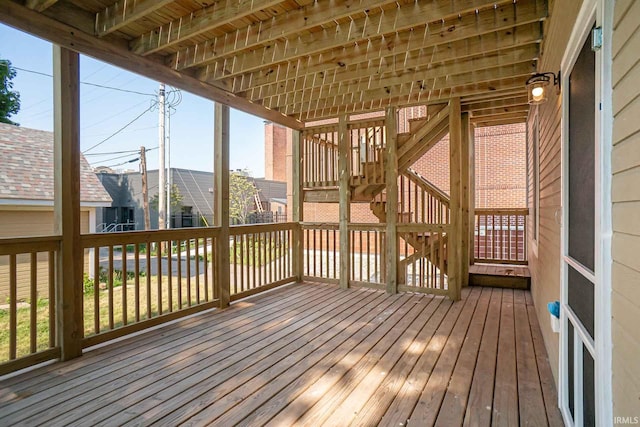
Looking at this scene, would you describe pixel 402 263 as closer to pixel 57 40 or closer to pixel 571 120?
pixel 571 120

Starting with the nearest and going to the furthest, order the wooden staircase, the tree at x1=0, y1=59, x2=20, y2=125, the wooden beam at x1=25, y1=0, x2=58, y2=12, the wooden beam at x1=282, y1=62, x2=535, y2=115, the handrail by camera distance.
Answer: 1. the wooden beam at x1=25, y1=0, x2=58, y2=12
2. the wooden beam at x1=282, y1=62, x2=535, y2=115
3. the tree at x1=0, y1=59, x2=20, y2=125
4. the wooden staircase
5. the handrail

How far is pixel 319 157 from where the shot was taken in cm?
557

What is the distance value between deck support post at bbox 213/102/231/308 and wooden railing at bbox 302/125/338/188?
1793mm

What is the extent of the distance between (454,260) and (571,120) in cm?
292

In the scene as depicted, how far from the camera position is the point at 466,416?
190 cm

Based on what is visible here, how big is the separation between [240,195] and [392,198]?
1007 centimetres

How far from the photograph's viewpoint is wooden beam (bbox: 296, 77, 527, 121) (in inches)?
161

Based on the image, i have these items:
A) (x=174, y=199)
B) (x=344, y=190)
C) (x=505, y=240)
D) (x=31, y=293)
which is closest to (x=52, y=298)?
(x=31, y=293)

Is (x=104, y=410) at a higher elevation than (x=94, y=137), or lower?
lower

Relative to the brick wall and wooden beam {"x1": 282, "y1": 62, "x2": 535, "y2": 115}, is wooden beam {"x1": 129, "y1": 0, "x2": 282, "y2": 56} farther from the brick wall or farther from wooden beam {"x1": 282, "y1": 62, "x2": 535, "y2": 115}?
the brick wall

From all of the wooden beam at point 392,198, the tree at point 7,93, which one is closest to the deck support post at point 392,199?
the wooden beam at point 392,198

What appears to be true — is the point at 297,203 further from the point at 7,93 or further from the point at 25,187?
the point at 7,93

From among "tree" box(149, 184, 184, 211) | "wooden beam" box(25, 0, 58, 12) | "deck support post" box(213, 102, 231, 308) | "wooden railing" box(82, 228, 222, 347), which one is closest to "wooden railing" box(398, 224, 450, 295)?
"deck support post" box(213, 102, 231, 308)

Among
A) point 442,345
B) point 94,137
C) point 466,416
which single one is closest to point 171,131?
point 94,137
